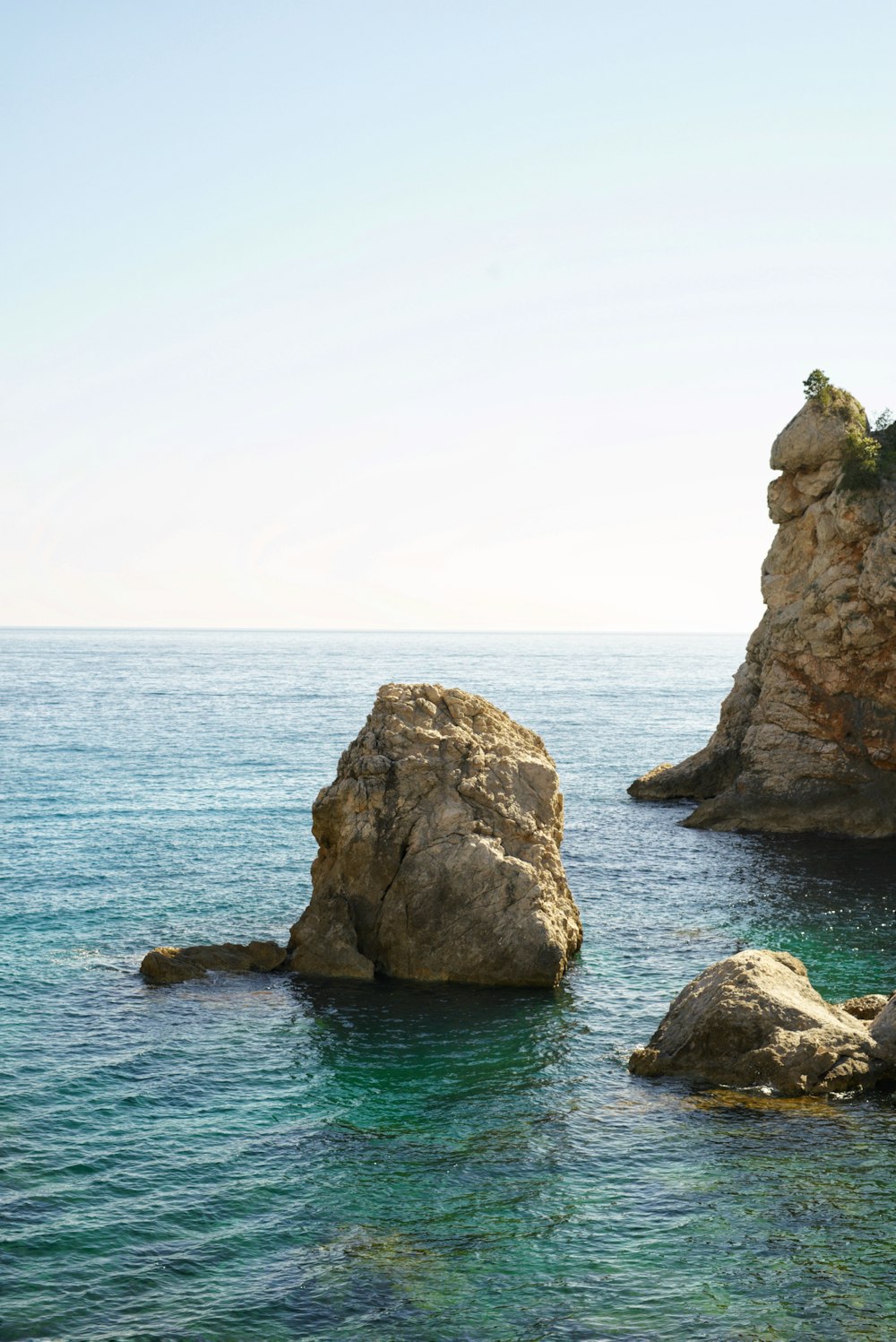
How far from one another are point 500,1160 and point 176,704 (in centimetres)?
10689

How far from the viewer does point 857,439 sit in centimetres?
5597

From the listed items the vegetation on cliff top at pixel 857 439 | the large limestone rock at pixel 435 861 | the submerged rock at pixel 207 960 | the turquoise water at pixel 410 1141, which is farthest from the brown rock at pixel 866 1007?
the vegetation on cliff top at pixel 857 439

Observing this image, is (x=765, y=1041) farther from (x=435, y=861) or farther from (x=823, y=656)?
(x=823, y=656)

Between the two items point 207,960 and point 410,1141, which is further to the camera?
point 207,960

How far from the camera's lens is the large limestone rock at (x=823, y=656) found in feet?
178

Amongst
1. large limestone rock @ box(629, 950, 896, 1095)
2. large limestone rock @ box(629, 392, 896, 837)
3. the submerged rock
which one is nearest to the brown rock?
large limestone rock @ box(629, 950, 896, 1095)


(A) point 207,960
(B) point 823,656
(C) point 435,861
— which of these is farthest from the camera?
(B) point 823,656

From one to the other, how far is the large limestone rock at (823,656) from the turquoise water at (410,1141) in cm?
829

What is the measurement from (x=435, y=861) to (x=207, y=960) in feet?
23.0

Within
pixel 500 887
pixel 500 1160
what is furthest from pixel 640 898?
pixel 500 1160

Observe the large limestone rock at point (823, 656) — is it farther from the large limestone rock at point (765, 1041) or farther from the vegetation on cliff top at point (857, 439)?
the large limestone rock at point (765, 1041)

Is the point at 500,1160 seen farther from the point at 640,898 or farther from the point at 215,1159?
the point at 640,898

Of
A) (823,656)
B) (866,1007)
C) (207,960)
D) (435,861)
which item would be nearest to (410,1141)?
(435,861)

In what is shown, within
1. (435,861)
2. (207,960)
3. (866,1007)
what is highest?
(435,861)
